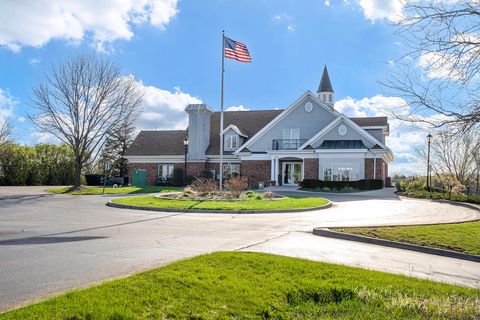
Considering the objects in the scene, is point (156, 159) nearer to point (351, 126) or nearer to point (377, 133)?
point (351, 126)

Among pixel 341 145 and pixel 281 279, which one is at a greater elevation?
pixel 341 145

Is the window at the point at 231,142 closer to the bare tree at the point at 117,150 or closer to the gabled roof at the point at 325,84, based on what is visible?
the gabled roof at the point at 325,84

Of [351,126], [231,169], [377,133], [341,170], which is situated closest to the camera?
[341,170]

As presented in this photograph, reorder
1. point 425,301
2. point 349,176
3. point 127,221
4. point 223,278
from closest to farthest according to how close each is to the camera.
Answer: point 425,301
point 223,278
point 127,221
point 349,176

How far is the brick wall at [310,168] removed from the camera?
115 ft

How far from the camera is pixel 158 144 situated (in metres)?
42.6

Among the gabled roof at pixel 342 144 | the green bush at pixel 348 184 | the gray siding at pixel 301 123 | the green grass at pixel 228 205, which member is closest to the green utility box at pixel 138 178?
the gray siding at pixel 301 123

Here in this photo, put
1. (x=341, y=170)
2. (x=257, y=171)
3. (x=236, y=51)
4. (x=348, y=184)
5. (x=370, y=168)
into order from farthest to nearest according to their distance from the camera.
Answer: (x=257, y=171), (x=341, y=170), (x=370, y=168), (x=348, y=184), (x=236, y=51)

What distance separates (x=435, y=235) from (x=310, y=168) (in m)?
24.3

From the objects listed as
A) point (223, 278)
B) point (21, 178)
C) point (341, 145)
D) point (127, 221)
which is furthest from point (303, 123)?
point (223, 278)

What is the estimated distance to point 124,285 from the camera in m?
5.41

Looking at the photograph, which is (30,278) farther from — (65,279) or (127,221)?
(127,221)

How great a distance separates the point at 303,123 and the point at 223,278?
33.0 m

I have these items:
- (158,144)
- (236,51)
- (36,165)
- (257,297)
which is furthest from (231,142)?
(257,297)
